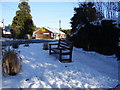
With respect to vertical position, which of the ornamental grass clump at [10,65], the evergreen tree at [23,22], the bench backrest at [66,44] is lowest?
the ornamental grass clump at [10,65]

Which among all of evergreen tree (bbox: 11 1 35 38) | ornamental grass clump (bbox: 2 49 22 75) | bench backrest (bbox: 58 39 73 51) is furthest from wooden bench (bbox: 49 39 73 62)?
evergreen tree (bbox: 11 1 35 38)

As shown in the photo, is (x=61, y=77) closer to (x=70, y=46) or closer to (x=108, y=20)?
(x=70, y=46)

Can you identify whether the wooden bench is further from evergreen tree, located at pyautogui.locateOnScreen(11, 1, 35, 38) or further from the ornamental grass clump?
evergreen tree, located at pyautogui.locateOnScreen(11, 1, 35, 38)

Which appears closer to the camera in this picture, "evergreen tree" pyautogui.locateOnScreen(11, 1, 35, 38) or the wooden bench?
the wooden bench

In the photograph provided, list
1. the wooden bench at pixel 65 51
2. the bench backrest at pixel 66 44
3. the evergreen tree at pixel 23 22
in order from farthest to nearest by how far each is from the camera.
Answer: the evergreen tree at pixel 23 22 < the bench backrest at pixel 66 44 < the wooden bench at pixel 65 51

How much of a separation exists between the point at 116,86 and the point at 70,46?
273cm

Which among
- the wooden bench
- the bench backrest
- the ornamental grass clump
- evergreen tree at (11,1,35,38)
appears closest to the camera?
the ornamental grass clump

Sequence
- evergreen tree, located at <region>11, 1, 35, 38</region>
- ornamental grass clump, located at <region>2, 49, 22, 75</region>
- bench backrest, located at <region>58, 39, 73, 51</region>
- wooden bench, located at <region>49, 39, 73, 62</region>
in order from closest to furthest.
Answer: ornamental grass clump, located at <region>2, 49, 22, 75</region> < wooden bench, located at <region>49, 39, 73, 62</region> < bench backrest, located at <region>58, 39, 73, 51</region> < evergreen tree, located at <region>11, 1, 35, 38</region>

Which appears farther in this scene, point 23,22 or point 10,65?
point 23,22

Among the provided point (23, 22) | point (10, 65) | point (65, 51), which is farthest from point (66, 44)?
point (23, 22)

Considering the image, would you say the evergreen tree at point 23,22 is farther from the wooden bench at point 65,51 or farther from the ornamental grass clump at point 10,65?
the ornamental grass clump at point 10,65

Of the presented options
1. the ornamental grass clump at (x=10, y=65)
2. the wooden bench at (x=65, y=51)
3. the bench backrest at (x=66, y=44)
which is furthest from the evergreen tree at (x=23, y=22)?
the ornamental grass clump at (x=10, y=65)

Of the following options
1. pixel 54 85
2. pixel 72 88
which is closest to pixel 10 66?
pixel 54 85

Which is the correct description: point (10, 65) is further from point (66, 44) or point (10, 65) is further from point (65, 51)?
point (66, 44)
